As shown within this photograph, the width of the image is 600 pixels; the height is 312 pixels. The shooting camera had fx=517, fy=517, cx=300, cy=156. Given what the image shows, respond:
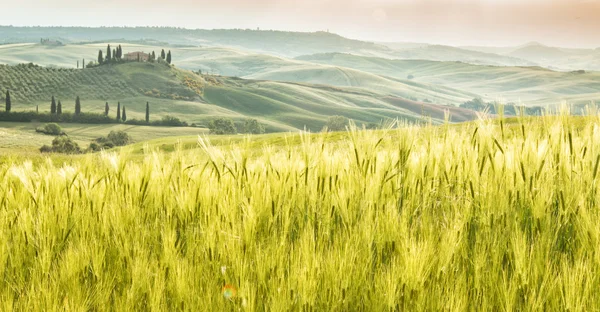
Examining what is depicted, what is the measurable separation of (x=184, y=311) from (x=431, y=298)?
0.94 m

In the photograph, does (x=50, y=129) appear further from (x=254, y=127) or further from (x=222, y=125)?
(x=254, y=127)

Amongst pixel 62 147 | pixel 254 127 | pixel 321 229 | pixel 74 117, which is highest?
pixel 321 229

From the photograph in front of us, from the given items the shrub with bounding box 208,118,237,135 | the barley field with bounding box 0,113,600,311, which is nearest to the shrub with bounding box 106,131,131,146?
the shrub with bounding box 208,118,237,135

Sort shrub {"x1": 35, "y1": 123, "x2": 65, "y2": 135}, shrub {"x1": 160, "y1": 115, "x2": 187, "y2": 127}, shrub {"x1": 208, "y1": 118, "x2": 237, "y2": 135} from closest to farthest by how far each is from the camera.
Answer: shrub {"x1": 35, "y1": 123, "x2": 65, "y2": 135} < shrub {"x1": 160, "y1": 115, "x2": 187, "y2": 127} < shrub {"x1": 208, "y1": 118, "x2": 237, "y2": 135}

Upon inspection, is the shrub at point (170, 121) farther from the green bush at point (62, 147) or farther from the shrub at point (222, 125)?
the green bush at point (62, 147)

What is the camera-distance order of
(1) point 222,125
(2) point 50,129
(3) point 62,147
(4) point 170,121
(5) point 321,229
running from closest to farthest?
(5) point 321,229
(3) point 62,147
(2) point 50,129
(4) point 170,121
(1) point 222,125

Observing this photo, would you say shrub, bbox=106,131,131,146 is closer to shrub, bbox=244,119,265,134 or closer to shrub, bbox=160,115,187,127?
shrub, bbox=160,115,187,127

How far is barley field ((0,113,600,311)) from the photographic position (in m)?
2.00

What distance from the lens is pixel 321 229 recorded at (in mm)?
2678

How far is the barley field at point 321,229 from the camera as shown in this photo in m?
2.00

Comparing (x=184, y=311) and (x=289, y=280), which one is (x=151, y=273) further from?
(x=289, y=280)

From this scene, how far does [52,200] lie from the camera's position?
125 inches

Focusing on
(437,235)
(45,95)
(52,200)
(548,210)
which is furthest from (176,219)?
(45,95)

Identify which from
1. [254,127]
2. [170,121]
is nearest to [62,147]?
[170,121]
